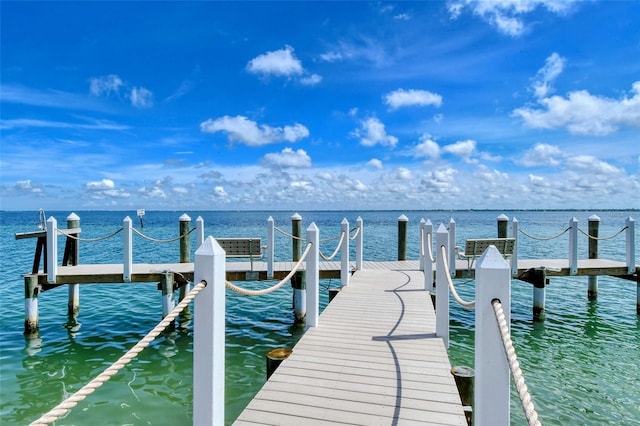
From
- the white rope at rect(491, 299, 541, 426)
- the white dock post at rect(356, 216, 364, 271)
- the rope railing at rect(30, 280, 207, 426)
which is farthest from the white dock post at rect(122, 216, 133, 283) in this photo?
the white rope at rect(491, 299, 541, 426)

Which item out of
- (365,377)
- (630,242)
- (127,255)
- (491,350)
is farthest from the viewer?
(630,242)

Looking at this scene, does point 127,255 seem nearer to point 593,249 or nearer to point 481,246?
point 481,246

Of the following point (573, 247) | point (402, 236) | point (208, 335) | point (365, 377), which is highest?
point (402, 236)

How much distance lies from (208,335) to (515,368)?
2.09 meters

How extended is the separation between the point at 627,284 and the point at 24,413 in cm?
2002

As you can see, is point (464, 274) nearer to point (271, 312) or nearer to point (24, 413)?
point (271, 312)

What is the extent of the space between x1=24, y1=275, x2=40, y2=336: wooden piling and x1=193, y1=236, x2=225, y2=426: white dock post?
8.91 metres

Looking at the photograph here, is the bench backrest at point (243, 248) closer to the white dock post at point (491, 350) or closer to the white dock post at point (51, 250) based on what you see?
the white dock post at point (51, 250)

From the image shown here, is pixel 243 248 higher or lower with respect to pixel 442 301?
higher

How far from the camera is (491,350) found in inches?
107

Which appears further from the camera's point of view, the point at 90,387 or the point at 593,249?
the point at 593,249

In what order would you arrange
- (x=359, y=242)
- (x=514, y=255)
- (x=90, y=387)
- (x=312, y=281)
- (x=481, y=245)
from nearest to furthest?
(x=90, y=387) → (x=312, y=281) → (x=481, y=245) → (x=514, y=255) → (x=359, y=242)

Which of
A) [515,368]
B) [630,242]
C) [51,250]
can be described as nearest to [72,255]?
[51,250]

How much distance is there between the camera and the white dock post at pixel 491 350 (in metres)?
2.70
